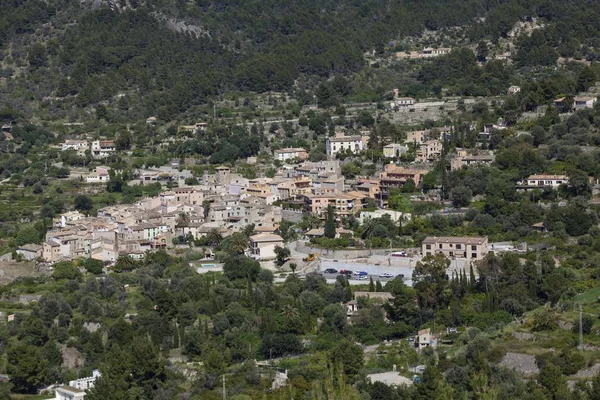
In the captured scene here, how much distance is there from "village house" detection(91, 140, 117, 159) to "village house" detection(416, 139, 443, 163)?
1310cm

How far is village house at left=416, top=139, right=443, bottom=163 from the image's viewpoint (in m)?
48.1

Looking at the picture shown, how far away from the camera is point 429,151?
159 ft

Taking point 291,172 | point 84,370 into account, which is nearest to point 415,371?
point 84,370

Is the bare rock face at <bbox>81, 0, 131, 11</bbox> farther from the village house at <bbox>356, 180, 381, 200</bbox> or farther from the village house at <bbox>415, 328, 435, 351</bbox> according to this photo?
the village house at <bbox>415, 328, 435, 351</bbox>

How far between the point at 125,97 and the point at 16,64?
754cm

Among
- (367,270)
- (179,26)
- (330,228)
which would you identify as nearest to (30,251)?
(330,228)

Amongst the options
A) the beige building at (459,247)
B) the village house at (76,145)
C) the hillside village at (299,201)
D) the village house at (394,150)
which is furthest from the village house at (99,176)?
the beige building at (459,247)

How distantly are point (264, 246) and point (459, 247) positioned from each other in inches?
220

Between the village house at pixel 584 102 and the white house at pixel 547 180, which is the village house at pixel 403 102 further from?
the white house at pixel 547 180

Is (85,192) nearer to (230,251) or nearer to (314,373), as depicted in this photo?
(230,251)

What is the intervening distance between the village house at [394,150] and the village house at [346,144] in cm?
148

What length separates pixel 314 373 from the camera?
3066 cm

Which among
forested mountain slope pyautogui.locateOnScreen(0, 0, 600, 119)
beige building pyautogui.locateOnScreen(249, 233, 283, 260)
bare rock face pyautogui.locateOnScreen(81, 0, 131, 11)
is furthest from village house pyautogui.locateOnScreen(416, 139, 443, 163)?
bare rock face pyautogui.locateOnScreen(81, 0, 131, 11)

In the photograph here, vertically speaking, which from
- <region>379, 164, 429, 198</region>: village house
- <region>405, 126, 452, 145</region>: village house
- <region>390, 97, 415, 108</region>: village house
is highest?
<region>390, 97, 415, 108</region>: village house
